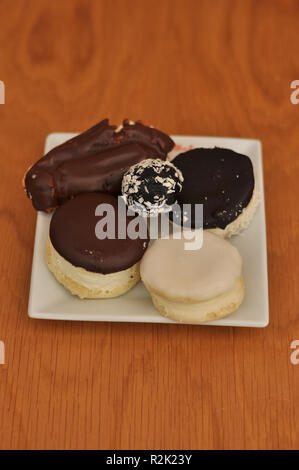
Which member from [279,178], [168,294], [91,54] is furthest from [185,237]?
[91,54]

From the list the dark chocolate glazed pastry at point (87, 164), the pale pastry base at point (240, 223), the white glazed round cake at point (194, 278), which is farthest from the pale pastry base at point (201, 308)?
the dark chocolate glazed pastry at point (87, 164)

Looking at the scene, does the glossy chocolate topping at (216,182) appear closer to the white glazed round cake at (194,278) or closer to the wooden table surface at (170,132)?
the white glazed round cake at (194,278)

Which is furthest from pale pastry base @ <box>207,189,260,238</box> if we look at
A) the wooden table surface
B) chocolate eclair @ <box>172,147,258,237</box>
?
the wooden table surface

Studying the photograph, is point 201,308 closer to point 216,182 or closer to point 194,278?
point 194,278

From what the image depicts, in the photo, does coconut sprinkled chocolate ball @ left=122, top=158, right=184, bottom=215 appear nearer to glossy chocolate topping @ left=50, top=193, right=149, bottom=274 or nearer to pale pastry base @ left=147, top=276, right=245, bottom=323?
glossy chocolate topping @ left=50, top=193, right=149, bottom=274

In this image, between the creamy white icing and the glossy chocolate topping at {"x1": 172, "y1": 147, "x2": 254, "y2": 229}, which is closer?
the creamy white icing
